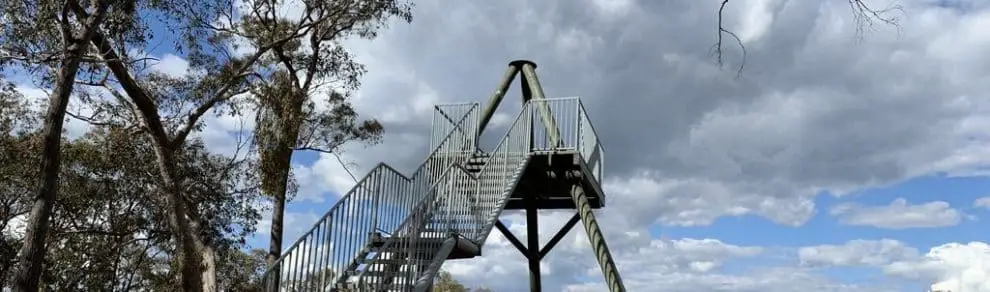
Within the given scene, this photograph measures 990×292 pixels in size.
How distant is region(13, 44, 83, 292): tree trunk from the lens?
8.62m

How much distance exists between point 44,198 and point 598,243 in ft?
30.8

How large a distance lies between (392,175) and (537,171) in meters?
7.19

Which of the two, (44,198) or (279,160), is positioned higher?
(279,160)

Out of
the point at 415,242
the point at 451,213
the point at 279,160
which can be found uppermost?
the point at 279,160

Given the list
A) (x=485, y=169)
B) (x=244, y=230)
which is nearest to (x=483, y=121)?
(x=485, y=169)

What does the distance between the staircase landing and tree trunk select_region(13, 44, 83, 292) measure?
806cm

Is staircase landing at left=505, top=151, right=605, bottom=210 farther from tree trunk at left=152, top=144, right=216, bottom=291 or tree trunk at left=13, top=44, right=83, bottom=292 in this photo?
tree trunk at left=13, top=44, right=83, bottom=292

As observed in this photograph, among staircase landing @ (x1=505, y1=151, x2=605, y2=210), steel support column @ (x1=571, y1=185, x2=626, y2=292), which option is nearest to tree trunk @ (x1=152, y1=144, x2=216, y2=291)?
staircase landing @ (x1=505, y1=151, x2=605, y2=210)

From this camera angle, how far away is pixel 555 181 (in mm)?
16938

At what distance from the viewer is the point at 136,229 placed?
19.8m

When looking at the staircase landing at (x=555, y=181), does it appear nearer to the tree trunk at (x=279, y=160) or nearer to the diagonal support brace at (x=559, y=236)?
the diagonal support brace at (x=559, y=236)

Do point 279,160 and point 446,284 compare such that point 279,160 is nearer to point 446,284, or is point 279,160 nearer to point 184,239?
point 184,239

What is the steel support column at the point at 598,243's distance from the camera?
47.2 ft

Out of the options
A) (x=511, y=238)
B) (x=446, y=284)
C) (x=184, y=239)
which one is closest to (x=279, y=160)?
(x=184, y=239)
